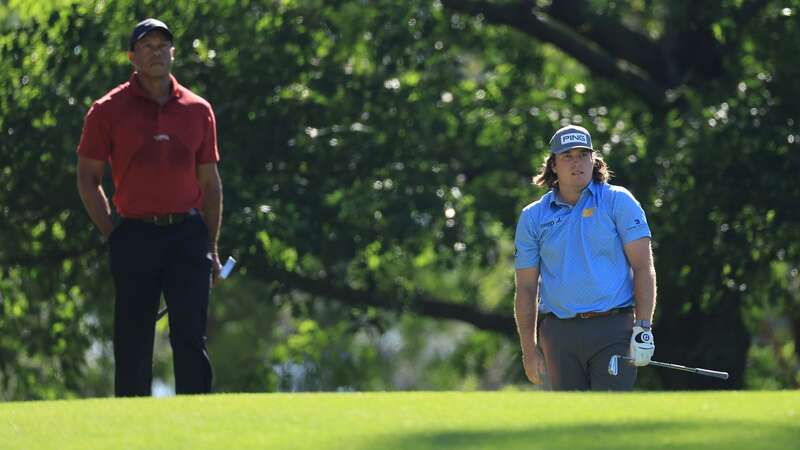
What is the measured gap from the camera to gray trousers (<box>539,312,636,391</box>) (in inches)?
306

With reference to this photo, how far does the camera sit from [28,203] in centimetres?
1563

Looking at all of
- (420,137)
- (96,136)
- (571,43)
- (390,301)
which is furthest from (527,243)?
(571,43)

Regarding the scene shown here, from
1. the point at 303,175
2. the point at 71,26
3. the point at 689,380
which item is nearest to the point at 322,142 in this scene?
the point at 303,175

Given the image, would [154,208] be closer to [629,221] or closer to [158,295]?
[158,295]

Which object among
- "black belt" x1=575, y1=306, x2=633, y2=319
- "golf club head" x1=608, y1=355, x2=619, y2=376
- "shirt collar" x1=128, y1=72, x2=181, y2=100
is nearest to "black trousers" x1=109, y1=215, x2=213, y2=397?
"shirt collar" x1=128, y1=72, x2=181, y2=100

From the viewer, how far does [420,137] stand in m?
15.4

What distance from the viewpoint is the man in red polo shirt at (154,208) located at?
8445 millimetres

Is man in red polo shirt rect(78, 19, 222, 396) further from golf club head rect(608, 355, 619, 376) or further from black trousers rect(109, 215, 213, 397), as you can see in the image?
golf club head rect(608, 355, 619, 376)

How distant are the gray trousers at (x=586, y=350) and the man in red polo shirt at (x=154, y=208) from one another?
1580 mm

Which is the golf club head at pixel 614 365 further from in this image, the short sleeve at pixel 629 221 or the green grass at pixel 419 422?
the green grass at pixel 419 422

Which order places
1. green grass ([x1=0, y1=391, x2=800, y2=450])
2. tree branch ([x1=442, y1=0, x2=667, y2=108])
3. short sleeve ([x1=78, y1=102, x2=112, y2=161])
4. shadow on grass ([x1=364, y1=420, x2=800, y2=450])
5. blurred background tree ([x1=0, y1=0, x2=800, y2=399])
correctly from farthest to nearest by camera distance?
tree branch ([x1=442, y1=0, x2=667, y2=108])
blurred background tree ([x1=0, y1=0, x2=800, y2=399])
short sleeve ([x1=78, y1=102, x2=112, y2=161])
green grass ([x1=0, y1=391, x2=800, y2=450])
shadow on grass ([x1=364, y1=420, x2=800, y2=450])

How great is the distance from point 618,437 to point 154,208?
337 centimetres

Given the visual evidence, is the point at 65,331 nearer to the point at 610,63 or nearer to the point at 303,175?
the point at 303,175

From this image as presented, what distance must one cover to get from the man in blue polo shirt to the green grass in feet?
2.82
